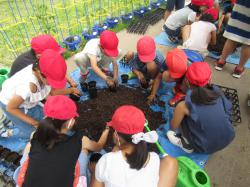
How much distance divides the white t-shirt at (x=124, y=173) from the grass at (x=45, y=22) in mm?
2661

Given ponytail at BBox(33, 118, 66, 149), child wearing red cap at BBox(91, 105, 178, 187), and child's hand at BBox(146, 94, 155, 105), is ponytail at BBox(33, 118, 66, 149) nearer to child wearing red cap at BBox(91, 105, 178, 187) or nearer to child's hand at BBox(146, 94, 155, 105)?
child wearing red cap at BBox(91, 105, 178, 187)

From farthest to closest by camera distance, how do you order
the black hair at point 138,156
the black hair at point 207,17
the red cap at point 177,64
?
the black hair at point 207,17, the red cap at point 177,64, the black hair at point 138,156

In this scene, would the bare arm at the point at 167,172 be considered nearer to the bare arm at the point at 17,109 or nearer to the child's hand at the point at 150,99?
the child's hand at the point at 150,99

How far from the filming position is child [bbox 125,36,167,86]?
2.71 metres

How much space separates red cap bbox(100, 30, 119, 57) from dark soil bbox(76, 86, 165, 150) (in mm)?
522

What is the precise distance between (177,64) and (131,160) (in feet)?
4.40

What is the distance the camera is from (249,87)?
11.0 feet

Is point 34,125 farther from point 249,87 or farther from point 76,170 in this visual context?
point 249,87

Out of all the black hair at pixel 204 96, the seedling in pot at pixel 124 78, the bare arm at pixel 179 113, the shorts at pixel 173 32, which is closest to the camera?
the black hair at pixel 204 96

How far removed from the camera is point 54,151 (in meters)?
1.59

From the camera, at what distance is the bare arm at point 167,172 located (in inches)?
66.2

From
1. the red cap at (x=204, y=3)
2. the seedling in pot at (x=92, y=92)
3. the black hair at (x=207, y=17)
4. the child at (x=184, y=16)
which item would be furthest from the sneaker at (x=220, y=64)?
the seedling in pot at (x=92, y=92)

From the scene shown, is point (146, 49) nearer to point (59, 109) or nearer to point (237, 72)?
point (59, 109)

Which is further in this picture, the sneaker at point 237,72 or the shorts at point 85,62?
the sneaker at point 237,72
